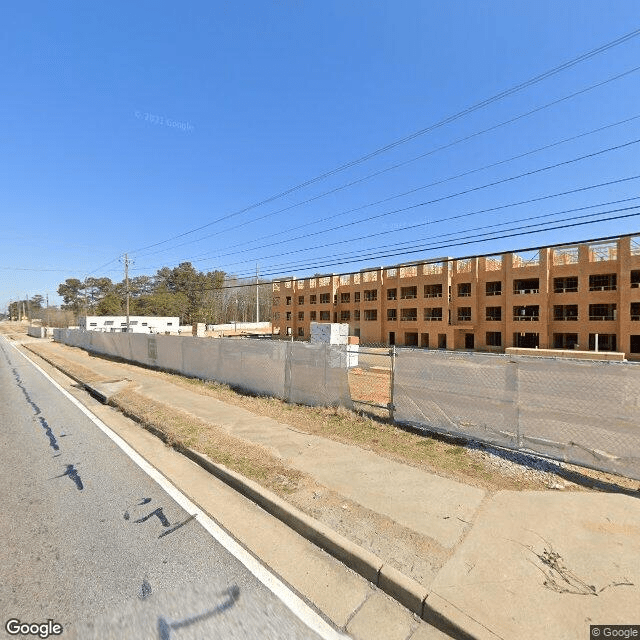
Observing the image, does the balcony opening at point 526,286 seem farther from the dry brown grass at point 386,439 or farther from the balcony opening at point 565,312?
the dry brown grass at point 386,439

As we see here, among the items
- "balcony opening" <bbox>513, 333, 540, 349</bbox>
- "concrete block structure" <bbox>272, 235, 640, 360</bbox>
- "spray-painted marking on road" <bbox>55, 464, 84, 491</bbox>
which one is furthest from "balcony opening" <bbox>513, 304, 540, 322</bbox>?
"spray-painted marking on road" <bbox>55, 464, 84, 491</bbox>

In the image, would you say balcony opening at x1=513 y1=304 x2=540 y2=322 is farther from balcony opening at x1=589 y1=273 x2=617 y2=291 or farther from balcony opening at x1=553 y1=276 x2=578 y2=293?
balcony opening at x1=589 y1=273 x2=617 y2=291

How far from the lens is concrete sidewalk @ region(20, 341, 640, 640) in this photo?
8.20ft

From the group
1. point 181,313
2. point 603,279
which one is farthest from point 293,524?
point 181,313

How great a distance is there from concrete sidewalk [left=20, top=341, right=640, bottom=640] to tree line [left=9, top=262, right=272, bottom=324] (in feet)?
255

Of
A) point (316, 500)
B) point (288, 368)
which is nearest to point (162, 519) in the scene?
point (316, 500)

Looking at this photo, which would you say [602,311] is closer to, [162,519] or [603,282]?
[603,282]

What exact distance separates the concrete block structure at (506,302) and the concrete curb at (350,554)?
Result: 26.3 metres

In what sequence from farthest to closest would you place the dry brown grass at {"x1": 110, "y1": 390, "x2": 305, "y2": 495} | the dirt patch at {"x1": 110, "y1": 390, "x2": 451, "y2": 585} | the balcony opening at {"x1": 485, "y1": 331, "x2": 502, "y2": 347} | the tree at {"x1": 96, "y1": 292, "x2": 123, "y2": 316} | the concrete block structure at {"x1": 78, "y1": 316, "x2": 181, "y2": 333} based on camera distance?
the tree at {"x1": 96, "y1": 292, "x2": 123, "y2": 316}
the concrete block structure at {"x1": 78, "y1": 316, "x2": 181, "y2": 333}
the balcony opening at {"x1": 485, "y1": 331, "x2": 502, "y2": 347}
the dry brown grass at {"x1": 110, "y1": 390, "x2": 305, "y2": 495}
the dirt patch at {"x1": 110, "y1": 390, "x2": 451, "y2": 585}

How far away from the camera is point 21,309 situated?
13150 cm
